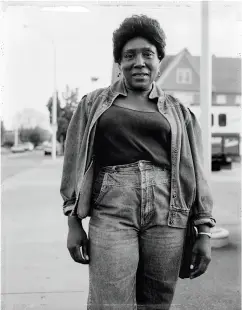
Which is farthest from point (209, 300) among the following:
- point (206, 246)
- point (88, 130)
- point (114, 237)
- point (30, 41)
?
point (30, 41)

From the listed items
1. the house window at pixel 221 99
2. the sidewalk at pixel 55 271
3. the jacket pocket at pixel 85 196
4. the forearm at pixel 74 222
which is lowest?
the sidewalk at pixel 55 271

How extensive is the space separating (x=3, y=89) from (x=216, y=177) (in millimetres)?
7857

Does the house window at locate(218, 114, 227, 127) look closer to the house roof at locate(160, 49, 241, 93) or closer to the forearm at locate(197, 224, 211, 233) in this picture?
the house roof at locate(160, 49, 241, 93)

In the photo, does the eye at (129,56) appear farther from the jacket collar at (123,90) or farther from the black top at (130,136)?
the black top at (130,136)

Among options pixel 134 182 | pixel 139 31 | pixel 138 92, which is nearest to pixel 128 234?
pixel 134 182

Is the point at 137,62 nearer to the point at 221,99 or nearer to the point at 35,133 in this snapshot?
the point at 221,99

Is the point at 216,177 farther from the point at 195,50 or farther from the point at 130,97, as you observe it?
the point at 130,97

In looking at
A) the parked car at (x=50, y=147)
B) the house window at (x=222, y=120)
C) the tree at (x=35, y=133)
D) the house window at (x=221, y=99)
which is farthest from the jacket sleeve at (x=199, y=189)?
the parked car at (x=50, y=147)

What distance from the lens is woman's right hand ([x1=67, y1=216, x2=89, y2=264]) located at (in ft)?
6.02

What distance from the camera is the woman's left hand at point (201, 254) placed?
1.91 metres

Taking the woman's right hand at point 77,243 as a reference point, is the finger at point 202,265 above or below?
below

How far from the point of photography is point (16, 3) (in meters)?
2.53

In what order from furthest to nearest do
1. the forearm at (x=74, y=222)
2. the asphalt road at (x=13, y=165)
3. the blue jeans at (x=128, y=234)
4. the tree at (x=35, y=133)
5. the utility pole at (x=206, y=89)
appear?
the asphalt road at (x=13, y=165) → the tree at (x=35, y=133) → the utility pole at (x=206, y=89) → the forearm at (x=74, y=222) → the blue jeans at (x=128, y=234)

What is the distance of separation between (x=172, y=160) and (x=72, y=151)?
1.51 feet
